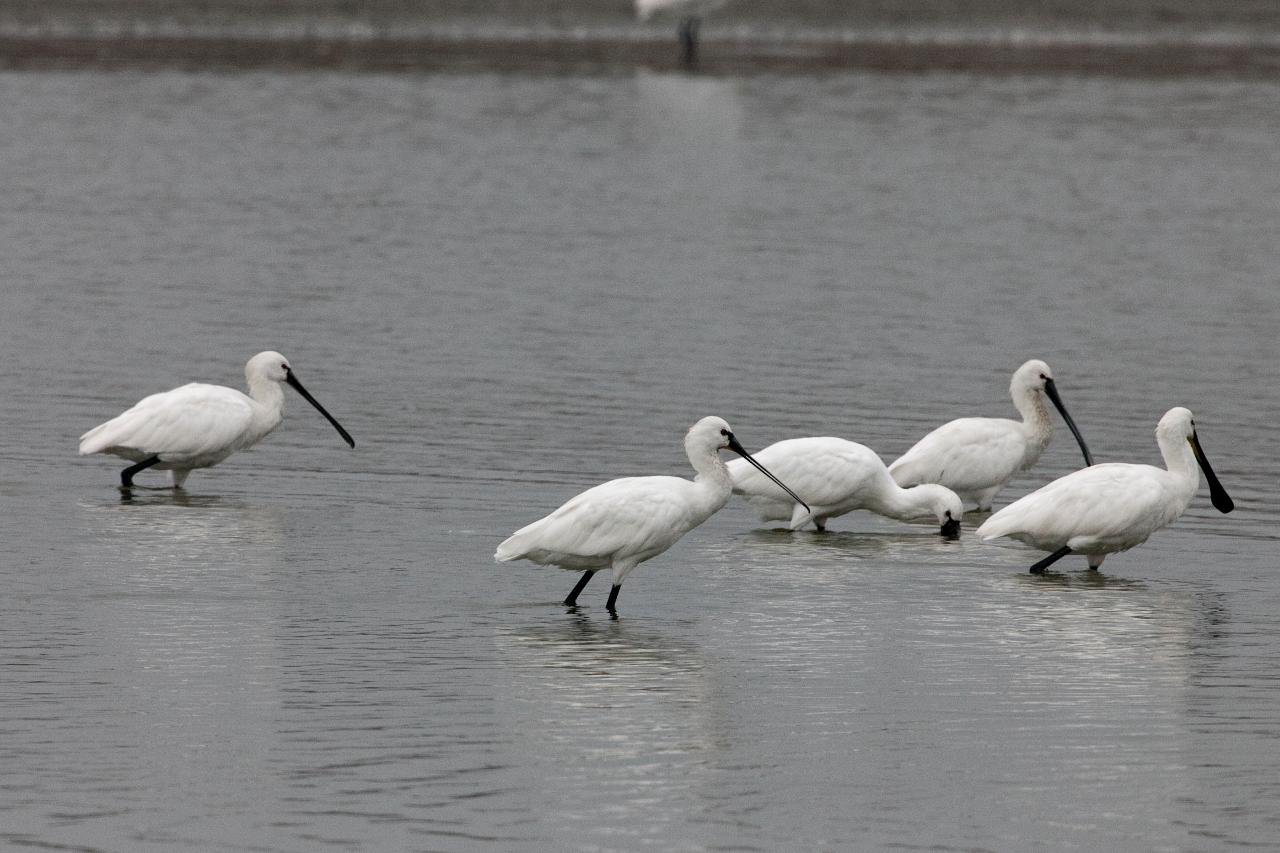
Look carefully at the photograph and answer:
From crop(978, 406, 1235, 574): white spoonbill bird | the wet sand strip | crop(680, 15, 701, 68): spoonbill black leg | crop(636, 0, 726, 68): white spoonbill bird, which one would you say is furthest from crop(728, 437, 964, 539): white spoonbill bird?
crop(680, 15, 701, 68): spoonbill black leg

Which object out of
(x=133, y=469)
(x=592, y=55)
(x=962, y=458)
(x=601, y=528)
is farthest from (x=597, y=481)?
(x=592, y=55)

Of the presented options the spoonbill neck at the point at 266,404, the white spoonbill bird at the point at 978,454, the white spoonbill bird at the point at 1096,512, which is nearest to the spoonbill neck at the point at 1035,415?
the white spoonbill bird at the point at 978,454

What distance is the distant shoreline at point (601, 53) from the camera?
140ft

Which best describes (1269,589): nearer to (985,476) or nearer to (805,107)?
(985,476)

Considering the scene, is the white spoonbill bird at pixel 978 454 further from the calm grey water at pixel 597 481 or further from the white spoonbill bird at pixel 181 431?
the white spoonbill bird at pixel 181 431

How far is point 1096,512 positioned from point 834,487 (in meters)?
1.68

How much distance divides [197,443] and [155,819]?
6486 mm

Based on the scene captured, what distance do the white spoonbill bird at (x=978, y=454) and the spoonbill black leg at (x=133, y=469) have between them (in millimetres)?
4334

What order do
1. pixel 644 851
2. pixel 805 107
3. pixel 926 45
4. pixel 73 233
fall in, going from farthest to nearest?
1. pixel 926 45
2. pixel 805 107
3. pixel 73 233
4. pixel 644 851

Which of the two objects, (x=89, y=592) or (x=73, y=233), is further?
(x=73, y=233)

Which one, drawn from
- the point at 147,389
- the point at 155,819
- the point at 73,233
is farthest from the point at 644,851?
the point at 73,233

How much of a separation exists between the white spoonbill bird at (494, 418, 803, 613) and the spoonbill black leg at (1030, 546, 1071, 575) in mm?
1999

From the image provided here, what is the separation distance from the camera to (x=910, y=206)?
28484 millimetres

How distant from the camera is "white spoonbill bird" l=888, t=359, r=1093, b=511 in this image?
14938 millimetres
